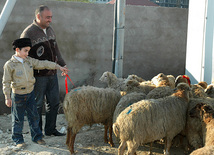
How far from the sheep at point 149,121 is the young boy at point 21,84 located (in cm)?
170

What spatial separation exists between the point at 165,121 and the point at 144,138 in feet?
1.46

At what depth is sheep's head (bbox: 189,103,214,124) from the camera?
393cm

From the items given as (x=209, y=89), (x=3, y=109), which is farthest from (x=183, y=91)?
(x=3, y=109)

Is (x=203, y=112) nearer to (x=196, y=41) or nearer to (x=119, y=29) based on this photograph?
(x=119, y=29)

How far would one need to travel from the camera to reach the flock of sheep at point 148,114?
391 centimetres

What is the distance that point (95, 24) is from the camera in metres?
7.84

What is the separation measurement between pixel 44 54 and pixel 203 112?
9.97 feet

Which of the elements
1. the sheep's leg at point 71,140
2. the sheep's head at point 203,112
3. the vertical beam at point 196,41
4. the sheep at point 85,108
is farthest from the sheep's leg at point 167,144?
the vertical beam at point 196,41

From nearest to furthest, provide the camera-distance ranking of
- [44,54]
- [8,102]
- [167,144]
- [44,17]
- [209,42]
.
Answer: [167,144] < [8,102] < [44,17] < [44,54] < [209,42]

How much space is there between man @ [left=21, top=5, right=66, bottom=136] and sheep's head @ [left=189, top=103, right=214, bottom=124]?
8.78 feet

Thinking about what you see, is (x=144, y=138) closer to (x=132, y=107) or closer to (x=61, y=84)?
(x=132, y=107)

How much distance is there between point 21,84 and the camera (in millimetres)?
4629

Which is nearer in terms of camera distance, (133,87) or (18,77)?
(18,77)

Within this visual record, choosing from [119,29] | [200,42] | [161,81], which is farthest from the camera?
[200,42]
